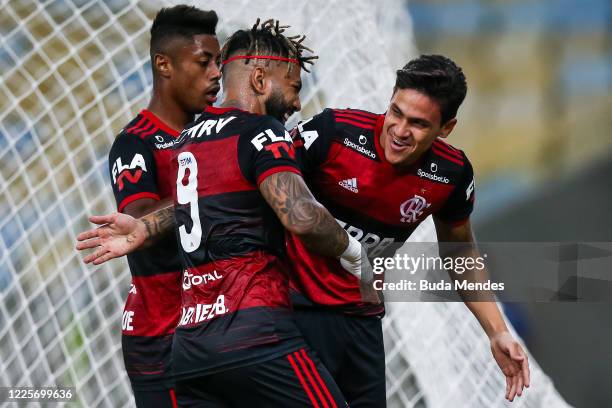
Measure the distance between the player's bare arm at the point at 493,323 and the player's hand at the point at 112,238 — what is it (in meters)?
1.23

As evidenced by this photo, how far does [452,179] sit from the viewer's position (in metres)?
3.42

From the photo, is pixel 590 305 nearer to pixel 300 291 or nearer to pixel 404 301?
pixel 404 301

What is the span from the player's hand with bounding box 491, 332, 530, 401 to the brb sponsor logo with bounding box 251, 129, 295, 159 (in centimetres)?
113

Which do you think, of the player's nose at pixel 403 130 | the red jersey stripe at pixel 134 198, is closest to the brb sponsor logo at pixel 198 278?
the red jersey stripe at pixel 134 198

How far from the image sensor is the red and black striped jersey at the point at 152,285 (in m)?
3.39

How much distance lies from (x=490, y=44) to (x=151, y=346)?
21.0ft

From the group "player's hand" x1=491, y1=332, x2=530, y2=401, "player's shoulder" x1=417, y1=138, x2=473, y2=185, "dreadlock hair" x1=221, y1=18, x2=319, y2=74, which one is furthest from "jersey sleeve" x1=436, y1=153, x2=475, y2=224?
"dreadlock hair" x1=221, y1=18, x2=319, y2=74

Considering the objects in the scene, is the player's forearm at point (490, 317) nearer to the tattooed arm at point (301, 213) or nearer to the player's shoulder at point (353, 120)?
the player's shoulder at point (353, 120)

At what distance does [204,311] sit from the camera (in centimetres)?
275

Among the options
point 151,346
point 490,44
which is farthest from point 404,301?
point 490,44

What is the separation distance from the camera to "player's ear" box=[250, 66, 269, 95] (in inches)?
117

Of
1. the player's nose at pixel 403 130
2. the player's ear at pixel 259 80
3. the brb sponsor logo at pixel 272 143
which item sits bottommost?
the player's nose at pixel 403 130

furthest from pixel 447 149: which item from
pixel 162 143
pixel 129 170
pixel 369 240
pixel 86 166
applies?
pixel 86 166

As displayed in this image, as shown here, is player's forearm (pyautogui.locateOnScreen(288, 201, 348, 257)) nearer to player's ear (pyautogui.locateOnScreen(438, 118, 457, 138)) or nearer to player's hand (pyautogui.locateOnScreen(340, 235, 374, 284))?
player's hand (pyautogui.locateOnScreen(340, 235, 374, 284))
